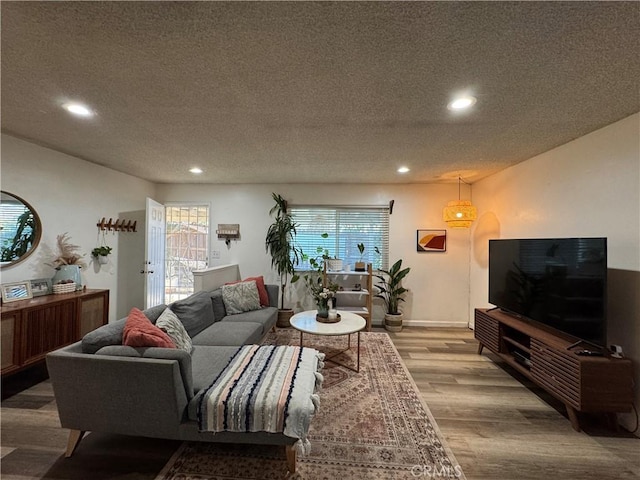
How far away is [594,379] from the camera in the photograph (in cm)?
190

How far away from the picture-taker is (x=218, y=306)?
10.6ft

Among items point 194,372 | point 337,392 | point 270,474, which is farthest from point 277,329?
point 270,474

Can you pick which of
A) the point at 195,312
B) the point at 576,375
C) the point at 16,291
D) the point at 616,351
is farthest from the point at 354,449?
the point at 16,291

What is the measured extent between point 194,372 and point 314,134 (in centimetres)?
220

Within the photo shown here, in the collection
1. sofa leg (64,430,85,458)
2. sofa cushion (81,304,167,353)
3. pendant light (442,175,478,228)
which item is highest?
pendant light (442,175,478,228)

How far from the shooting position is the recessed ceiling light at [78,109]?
1.96 meters

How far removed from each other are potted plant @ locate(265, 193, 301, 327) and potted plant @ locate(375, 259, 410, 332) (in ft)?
4.87

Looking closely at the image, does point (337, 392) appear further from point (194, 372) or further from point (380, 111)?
point (380, 111)

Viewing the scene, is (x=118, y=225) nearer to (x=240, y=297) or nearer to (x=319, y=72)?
(x=240, y=297)

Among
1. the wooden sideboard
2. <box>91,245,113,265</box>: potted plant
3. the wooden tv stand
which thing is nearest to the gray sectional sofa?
the wooden sideboard

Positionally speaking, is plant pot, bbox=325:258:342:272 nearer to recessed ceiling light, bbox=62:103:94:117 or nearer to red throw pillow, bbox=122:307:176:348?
red throw pillow, bbox=122:307:176:348

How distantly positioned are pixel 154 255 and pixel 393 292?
12.7 ft

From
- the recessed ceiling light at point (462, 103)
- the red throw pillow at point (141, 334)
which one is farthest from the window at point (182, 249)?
the recessed ceiling light at point (462, 103)

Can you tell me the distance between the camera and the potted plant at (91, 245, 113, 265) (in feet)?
11.4
